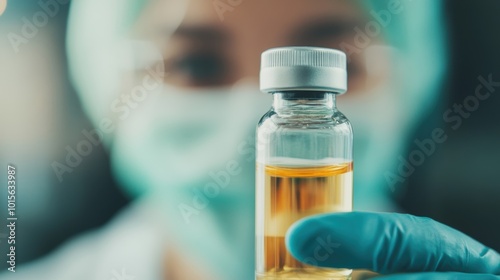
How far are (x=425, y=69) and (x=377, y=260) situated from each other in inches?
15.7

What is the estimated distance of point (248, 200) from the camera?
0.94 m

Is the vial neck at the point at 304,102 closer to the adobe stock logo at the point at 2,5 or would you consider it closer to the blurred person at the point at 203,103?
the blurred person at the point at 203,103

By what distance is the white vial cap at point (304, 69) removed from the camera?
75cm

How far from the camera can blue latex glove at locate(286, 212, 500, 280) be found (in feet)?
2.38

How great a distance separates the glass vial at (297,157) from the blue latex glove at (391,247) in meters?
0.07

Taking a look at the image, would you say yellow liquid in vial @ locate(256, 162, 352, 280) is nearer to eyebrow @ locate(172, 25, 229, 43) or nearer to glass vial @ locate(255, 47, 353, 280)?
glass vial @ locate(255, 47, 353, 280)

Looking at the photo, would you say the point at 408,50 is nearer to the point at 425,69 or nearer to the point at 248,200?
the point at 425,69

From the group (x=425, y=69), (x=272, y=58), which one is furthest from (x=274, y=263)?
(x=425, y=69)
